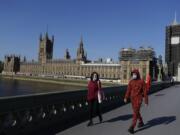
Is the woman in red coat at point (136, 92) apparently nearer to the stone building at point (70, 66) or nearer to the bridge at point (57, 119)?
the bridge at point (57, 119)

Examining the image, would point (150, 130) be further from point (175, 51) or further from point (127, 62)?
point (175, 51)

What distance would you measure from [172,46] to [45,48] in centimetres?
7423

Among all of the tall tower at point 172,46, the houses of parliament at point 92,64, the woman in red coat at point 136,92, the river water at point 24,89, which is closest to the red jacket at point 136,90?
the woman in red coat at point 136,92

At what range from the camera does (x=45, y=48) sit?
7657 inches

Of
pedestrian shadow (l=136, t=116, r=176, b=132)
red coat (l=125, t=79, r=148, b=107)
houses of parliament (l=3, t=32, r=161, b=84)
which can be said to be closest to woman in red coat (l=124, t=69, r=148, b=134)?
red coat (l=125, t=79, r=148, b=107)

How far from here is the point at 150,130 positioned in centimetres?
883

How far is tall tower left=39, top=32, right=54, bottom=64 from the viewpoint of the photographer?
19375 cm

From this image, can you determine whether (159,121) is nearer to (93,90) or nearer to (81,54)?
(93,90)

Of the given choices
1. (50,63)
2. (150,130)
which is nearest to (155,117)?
(150,130)

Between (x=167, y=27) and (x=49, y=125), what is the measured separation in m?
145

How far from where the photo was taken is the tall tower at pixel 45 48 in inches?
7628

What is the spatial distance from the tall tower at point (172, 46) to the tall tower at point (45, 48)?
7036cm

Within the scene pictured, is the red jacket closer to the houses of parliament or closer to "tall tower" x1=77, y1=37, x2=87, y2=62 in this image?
the houses of parliament

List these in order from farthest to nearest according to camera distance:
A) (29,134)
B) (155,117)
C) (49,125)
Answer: (155,117) → (49,125) → (29,134)
